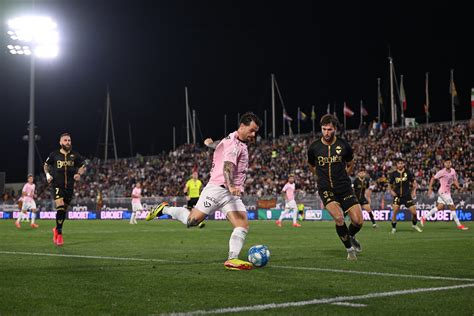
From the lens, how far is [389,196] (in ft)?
137

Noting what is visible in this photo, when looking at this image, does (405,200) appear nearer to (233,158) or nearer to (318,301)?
(233,158)

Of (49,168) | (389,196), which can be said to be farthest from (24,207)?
(389,196)

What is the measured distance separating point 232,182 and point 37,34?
29.4m

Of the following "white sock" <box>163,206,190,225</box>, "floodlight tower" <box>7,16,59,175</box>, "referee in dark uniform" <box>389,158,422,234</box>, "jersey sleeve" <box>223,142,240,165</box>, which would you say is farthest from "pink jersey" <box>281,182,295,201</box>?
"jersey sleeve" <box>223,142,240,165</box>

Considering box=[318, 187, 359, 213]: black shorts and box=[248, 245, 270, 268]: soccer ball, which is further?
box=[318, 187, 359, 213]: black shorts

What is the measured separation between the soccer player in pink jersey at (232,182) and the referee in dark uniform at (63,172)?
23.4 feet

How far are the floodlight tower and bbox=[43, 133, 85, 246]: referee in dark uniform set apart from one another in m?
18.9

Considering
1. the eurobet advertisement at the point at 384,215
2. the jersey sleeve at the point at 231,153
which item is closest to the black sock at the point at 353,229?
the jersey sleeve at the point at 231,153

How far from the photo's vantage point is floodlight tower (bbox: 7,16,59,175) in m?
35.8

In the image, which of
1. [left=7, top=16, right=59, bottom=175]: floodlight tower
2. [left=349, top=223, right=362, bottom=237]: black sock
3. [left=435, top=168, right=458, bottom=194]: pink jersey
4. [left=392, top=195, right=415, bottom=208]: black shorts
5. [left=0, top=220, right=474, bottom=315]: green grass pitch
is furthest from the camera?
[left=7, top=16, right=59, bottom=175]: floodlight tower

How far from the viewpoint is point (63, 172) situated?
17578 millimetres

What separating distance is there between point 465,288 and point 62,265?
6.33 m

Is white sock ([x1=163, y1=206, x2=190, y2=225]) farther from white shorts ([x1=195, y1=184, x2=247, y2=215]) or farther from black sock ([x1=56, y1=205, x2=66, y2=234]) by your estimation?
black sock ([x1=56, y1=205, x2=66, y2=234])

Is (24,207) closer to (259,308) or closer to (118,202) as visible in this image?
(118,202)
